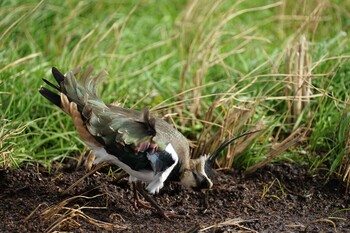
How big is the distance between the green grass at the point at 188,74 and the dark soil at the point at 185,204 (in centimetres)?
17

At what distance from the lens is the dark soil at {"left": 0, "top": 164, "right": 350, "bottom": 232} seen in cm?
449

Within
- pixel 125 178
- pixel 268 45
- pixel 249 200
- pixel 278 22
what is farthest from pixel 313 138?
pixel 278 22

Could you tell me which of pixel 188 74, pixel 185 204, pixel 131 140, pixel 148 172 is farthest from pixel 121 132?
pixel 188 74

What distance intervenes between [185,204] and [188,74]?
5.64ft

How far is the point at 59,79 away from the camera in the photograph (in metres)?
4.72

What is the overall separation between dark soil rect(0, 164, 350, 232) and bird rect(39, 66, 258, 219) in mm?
172

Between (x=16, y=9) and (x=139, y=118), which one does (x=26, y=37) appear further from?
(x=139, y=118)

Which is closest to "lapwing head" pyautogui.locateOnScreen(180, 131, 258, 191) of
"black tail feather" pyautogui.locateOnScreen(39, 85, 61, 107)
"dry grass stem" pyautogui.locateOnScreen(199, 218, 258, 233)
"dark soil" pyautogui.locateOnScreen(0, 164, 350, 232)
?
"dark soil" pyautogui.locateOnScreen(0, 164, 350, 232)

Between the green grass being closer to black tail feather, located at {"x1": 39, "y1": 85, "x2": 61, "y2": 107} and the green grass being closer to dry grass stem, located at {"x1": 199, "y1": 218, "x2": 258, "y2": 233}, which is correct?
black tail feather, located at {"x1": 39, "y1": 85, "x2": 61, "y2": 107}

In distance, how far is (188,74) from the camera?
645cm

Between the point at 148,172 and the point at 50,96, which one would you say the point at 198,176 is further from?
the point at 50,96

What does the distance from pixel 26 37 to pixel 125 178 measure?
2178 millimetres

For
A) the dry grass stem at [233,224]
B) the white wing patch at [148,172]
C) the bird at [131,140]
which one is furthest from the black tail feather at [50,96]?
the dry grass stem at [233,224]

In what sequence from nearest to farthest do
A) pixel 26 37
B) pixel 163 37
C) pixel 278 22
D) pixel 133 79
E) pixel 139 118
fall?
1. pixel 139 118
2. pixel 133 79
3. pixel 26 37
4. pixel 163 37
5. pixel 278 22
